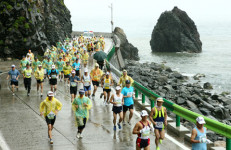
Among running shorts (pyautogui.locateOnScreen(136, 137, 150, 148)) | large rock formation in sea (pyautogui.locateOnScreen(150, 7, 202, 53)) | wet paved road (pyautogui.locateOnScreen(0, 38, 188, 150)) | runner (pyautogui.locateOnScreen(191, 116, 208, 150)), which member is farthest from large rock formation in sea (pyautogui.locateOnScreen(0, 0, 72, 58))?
large rock formation in sea (pyautogui.locateOnScreen(150, 7, 202, 53))

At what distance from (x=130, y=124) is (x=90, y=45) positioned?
95.1 feet

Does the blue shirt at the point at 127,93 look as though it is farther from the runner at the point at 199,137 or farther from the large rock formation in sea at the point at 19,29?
the large rock formation in sea at the point at 19,29

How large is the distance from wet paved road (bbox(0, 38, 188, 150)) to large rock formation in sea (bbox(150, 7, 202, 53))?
4389 inches

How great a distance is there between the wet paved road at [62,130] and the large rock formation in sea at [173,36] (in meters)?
111

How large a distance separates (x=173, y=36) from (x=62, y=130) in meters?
119

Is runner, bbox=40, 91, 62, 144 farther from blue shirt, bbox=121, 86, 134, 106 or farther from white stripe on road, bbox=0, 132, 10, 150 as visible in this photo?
blue shirt, bbox=121, 86, 134, 106

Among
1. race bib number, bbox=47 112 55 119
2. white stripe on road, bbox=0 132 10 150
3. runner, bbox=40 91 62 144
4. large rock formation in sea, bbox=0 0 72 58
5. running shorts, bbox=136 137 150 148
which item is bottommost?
white stripe on road, bbox=0 132 10 150

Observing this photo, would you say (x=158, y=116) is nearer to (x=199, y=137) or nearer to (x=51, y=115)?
(x=199, y=137)

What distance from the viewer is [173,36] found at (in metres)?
130

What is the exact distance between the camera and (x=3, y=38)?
3919 cm

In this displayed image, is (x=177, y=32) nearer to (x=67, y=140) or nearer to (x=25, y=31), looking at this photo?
(x=25, y=31)

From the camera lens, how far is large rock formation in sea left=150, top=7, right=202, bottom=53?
128m

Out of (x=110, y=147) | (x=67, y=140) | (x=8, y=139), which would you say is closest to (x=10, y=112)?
(x=8, y=139)

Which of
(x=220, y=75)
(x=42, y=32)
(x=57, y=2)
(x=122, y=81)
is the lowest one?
(x=220, y=75)
